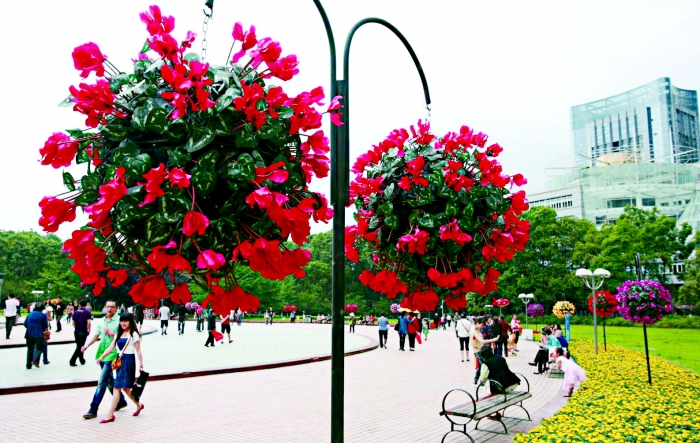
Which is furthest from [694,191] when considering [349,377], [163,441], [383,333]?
[163,441]

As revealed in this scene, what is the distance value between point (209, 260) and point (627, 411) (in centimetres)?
719

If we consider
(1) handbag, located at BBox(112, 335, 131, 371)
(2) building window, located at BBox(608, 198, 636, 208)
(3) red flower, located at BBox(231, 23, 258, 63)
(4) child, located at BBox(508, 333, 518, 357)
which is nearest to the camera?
(3) red flower, located at BBox(231, 23, 258, 63)

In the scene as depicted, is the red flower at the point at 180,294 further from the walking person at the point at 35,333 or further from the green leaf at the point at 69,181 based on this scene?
the walking person at the point at 35,333

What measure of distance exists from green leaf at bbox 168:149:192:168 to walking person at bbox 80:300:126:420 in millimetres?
6867

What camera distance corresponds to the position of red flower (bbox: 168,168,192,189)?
5.90ft

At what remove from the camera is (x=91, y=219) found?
192 cm

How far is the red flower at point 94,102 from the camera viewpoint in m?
1.99

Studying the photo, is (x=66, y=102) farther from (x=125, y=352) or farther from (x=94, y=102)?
(x=125, y=352)

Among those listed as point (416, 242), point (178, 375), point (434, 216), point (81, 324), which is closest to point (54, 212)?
point (416, 242)

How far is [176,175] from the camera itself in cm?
180

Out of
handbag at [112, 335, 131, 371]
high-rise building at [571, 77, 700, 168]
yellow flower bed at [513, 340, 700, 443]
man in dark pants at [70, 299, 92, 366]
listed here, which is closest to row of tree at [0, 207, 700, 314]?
man in dark pants at [70, 299, 92, 366]

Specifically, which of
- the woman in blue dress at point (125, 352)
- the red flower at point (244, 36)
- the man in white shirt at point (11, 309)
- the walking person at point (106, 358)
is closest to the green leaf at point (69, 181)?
the red flower at point (244, 36)

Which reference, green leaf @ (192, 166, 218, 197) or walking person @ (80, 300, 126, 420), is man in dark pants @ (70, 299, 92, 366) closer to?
walking person @ (80, 300, 126, 420)

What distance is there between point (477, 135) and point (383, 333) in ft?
55.8
